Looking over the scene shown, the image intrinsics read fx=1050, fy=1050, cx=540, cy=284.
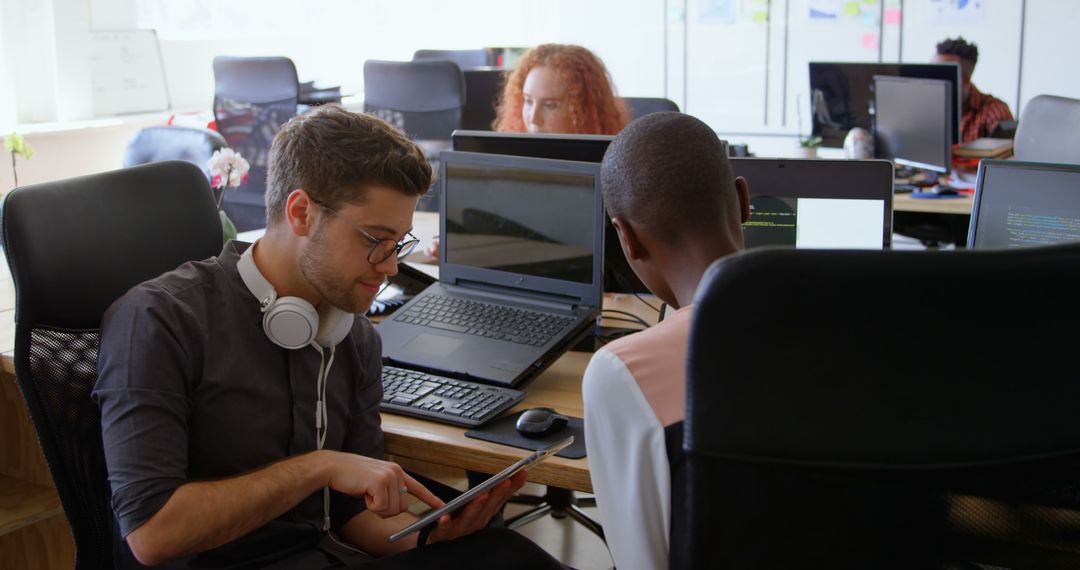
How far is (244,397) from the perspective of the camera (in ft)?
4.77

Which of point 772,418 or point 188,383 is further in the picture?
point 188,383

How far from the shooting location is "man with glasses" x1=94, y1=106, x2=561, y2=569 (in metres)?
1.33

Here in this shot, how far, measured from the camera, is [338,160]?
4.83 feet

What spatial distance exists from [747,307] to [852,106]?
12.2 ft

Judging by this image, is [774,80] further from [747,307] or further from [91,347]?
[747,307]

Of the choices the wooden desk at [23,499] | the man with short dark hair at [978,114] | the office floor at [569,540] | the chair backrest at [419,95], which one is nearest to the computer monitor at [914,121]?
the man with short dark hair at [978,114]

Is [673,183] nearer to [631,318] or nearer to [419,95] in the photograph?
[631,318]

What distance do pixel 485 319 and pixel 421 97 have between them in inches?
115

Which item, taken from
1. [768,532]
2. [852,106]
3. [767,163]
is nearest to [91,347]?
[768,532]

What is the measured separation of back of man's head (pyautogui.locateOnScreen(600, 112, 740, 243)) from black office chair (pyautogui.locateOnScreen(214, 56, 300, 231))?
382cm

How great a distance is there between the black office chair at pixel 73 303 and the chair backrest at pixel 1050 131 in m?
2.66

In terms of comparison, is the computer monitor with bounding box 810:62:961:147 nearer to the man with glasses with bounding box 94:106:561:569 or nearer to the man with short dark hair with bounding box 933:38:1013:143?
the man with short dark hair with bounding box 933:38:1013:143

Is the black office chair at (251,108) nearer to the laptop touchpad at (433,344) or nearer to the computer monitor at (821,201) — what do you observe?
the laptop touchpad at (433,344)

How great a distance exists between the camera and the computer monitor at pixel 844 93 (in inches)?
161
